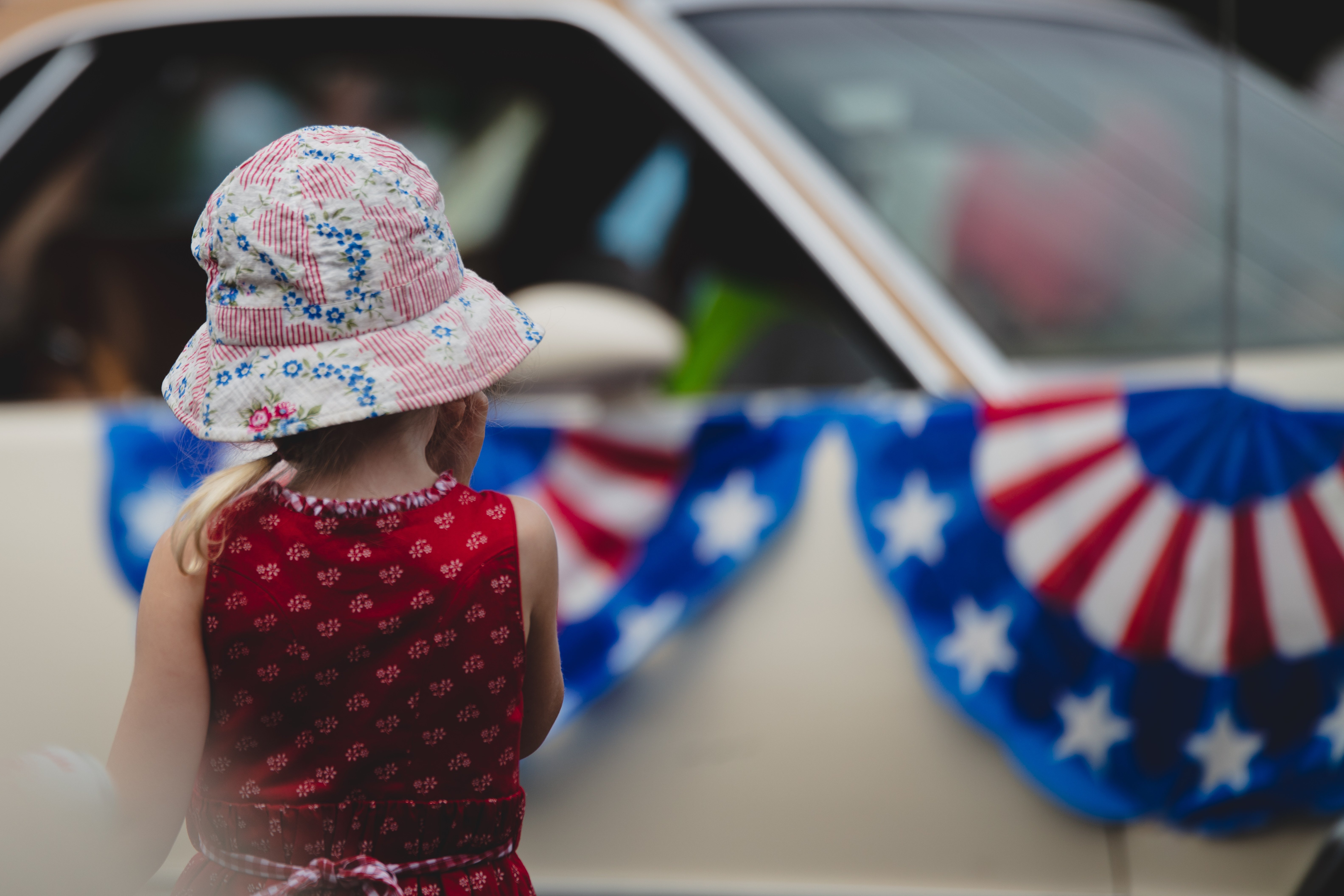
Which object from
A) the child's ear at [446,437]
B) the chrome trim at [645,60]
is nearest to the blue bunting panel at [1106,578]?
the chrome trim at [645,60]

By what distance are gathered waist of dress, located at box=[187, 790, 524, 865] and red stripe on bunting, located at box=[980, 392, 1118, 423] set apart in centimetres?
92

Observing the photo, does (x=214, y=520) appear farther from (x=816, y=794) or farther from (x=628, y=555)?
(x=816, y=794)

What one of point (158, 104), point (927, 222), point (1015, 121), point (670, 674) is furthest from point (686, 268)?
point (158, 104)

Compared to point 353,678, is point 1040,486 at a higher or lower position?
higher

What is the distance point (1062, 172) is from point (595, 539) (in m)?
0.95

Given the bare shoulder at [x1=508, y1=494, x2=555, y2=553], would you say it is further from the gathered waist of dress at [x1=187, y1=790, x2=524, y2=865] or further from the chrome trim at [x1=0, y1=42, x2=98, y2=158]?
the chrome trim at [x1=0, y1=42, x2=98, y2=158]

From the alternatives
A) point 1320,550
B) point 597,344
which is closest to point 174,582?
point 597,344

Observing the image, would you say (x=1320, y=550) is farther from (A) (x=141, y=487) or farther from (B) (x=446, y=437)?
(A) (x=141, y=487)

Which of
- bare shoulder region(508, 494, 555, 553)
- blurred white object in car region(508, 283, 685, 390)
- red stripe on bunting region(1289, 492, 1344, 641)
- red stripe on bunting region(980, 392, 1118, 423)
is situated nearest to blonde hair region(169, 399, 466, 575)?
bare shoulder region(508, 494, 555, 553)

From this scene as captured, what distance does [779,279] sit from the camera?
1.92 metres

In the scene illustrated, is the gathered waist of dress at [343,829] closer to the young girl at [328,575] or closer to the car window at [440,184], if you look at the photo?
the young girl at [328,575]

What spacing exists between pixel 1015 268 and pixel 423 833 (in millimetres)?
1280

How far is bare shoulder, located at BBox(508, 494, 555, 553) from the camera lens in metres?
1.01

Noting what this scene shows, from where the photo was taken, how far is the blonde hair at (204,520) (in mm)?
917
